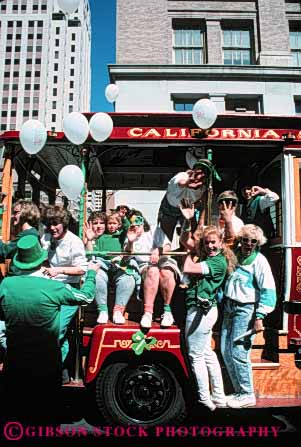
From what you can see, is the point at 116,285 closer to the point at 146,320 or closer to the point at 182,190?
the point at 146,320

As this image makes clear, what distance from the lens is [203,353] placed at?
12.4 ft

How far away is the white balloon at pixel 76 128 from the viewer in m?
4.08

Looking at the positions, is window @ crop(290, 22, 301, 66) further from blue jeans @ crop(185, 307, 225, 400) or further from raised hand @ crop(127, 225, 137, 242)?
blue jeans @ crop(185, 307, 225, 400)

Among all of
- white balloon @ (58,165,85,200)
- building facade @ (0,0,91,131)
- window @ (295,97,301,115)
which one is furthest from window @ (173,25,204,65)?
building facade @ (0,0,91,131)

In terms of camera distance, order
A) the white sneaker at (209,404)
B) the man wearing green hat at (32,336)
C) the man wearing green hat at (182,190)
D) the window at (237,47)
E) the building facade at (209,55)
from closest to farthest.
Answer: the man wearing green hat at (32,336) → the white sneaker at (209,404) → the man wearing green hat at (182,190) → the building facade at (209,55) → the window at (237,47)

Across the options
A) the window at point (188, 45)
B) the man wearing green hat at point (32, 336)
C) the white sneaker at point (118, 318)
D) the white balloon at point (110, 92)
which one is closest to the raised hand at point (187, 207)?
the white sneaker at point (118, 318)

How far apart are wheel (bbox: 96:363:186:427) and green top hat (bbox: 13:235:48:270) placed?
4.25 feet

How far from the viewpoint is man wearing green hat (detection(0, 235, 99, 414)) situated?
3377 millimetres

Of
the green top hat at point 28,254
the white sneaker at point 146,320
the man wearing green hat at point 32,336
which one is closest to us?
the man wearing green hat at point 32,336

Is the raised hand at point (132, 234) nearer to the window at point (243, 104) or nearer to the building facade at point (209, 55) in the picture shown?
the building facade at point (209, 55)

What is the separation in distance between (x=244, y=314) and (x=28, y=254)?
2149 millimetres

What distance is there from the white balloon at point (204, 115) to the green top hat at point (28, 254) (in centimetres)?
207

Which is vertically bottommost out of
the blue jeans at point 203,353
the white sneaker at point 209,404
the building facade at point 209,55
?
the white sneaker at point 209,404

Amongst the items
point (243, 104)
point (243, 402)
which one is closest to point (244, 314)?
point (243, 402)
